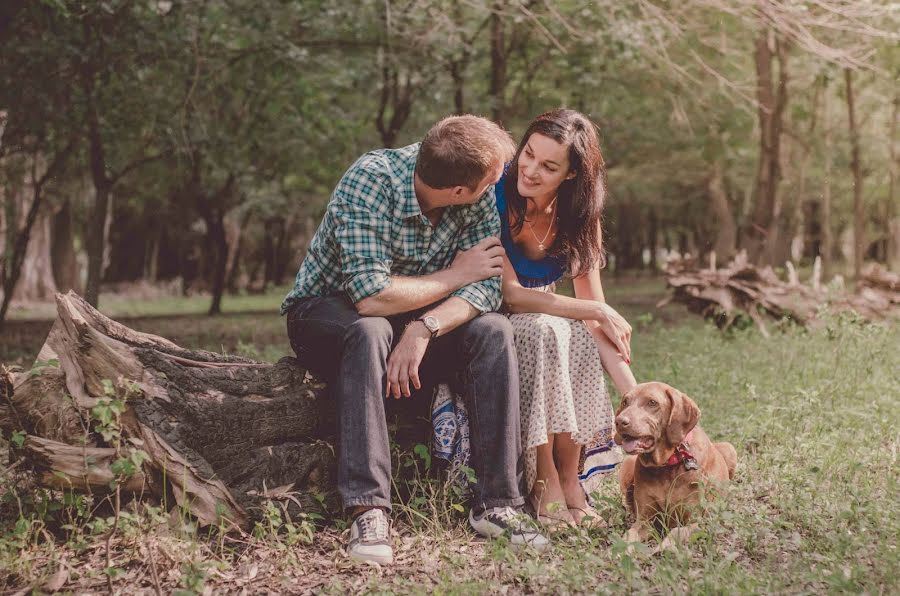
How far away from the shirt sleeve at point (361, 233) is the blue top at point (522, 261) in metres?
0.77

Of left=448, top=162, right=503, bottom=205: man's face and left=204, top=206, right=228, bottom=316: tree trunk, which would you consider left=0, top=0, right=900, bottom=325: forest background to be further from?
left=448, top=162, right=503, bottom=205: man's face

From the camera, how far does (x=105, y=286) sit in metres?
31.4

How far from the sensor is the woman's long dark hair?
441 centimetres

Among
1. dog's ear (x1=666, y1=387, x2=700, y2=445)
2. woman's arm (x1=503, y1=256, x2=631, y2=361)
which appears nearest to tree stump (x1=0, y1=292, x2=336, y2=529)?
woman's arm (x1=503, y1=256, x2=631, y2=361)

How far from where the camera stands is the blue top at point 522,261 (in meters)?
4.67

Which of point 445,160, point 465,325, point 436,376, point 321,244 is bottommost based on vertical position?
point 436,376

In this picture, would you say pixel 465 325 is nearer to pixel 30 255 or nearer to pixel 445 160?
pixel 445 160

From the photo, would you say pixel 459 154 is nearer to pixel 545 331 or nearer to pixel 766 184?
pixel 545 331

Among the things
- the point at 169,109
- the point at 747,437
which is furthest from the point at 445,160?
the point at 169,109

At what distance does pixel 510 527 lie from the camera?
3895mm

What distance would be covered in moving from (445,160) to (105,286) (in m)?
30.0

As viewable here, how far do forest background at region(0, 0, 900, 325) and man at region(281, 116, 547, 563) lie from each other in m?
1.76

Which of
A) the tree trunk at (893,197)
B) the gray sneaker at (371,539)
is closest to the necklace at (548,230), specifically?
the gray sneaker at (371,539)

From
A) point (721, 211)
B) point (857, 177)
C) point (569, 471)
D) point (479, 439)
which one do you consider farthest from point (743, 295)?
point (721, 211)
